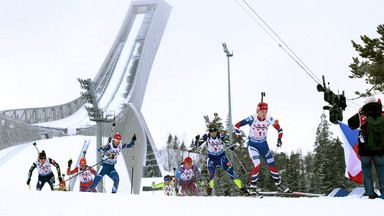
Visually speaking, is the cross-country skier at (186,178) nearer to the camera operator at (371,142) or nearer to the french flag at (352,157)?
the french flag at (352,157)

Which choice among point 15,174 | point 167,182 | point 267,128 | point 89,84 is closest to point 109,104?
point 15,174

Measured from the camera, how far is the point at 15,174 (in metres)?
24.5

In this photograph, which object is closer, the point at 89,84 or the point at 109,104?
the point at 89,84

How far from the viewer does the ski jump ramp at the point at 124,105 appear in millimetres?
34125

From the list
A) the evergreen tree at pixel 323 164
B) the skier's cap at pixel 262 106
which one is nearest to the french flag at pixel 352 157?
the skier's cap at pixel 262 106

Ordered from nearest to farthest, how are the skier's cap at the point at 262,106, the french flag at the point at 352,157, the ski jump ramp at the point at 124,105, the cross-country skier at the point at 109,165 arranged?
the french flag at the point at 352,157 → the skier's cap at the point at 262,106 → the cross-country skier at the point at 109,165 → the ski jump ramp at the point at 124,105

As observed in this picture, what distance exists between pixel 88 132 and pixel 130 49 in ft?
85.4

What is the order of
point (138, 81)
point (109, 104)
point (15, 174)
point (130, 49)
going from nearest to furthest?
point (15, 174)
point (109, 104)
point (138, 81)
point (130, 49)

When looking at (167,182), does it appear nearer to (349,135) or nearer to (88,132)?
(349,135)

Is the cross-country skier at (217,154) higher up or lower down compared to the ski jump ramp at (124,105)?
lower down

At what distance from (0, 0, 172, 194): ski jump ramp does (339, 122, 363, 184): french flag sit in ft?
81.2

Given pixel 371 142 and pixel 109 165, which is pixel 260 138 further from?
pixel 109 165

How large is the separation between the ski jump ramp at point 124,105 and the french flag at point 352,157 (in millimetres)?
24760

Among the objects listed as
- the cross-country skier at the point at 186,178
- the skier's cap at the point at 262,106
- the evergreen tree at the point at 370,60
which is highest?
the evergreen tree at the point at 370,60
